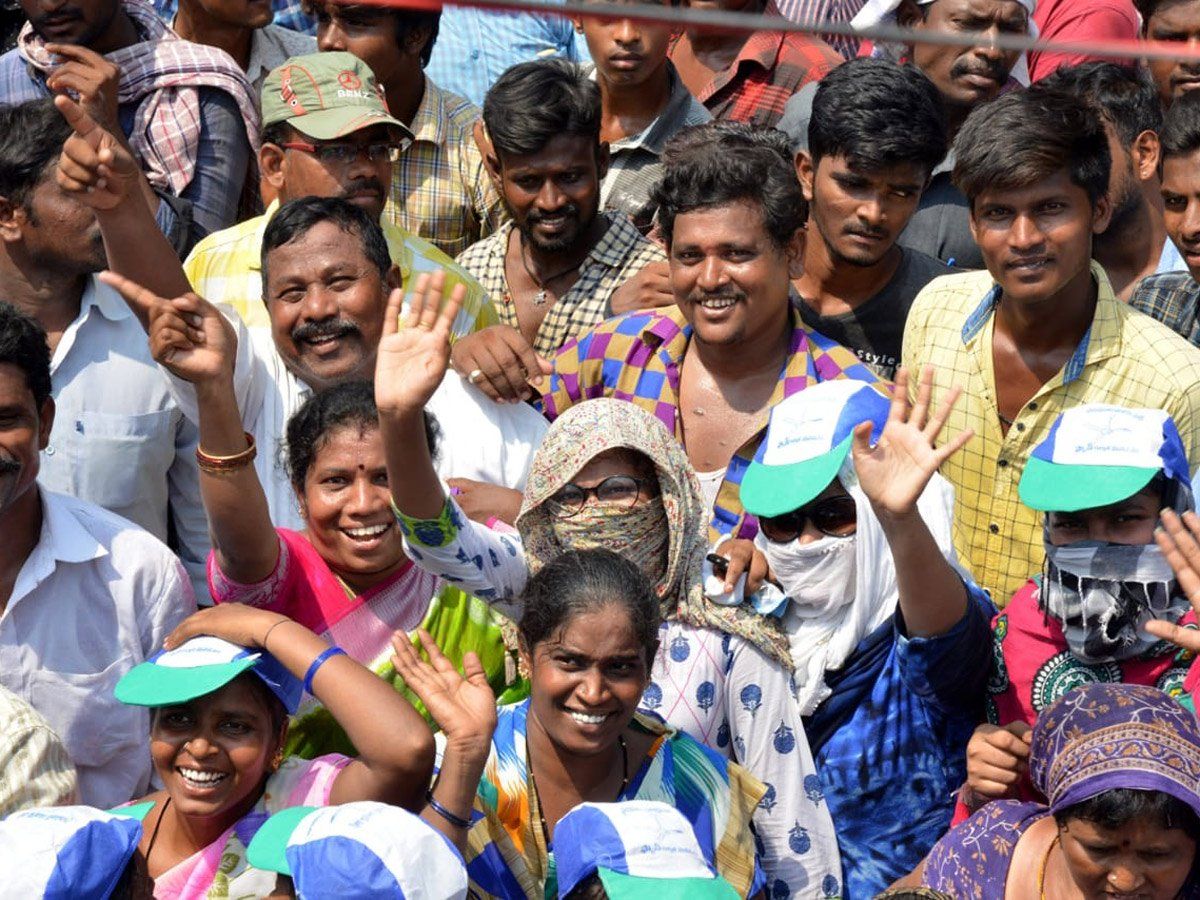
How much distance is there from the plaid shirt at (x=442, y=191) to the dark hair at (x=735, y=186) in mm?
1423

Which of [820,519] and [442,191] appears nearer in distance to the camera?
[820,519]

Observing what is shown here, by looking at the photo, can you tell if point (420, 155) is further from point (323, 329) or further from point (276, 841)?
point (276, 841)

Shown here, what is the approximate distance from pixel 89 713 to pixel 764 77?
3.59 meters

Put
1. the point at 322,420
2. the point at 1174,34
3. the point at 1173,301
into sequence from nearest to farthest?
1. the point at 322,420
2. the point at 1173,301
3. the point at 1174,34

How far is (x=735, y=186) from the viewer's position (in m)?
4.96

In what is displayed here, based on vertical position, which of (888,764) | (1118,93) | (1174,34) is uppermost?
(1174,34)

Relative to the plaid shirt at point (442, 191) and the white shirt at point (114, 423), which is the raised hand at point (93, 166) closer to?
the white shirt at point (114, 423)

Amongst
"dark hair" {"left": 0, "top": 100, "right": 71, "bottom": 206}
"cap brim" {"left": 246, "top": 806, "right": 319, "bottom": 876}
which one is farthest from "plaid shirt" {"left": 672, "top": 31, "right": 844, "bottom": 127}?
"cap brim" {"left": 246, "top": 806, "right": 319, "bottom": 876}

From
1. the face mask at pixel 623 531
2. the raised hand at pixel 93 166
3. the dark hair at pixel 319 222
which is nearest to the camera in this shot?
the face mask at pixel 623 531

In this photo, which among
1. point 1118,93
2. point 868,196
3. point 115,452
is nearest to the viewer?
point 115,452

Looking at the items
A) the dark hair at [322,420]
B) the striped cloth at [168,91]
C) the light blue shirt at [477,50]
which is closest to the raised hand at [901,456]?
the dark hair at [322,420]

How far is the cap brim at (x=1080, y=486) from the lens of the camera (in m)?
3.89

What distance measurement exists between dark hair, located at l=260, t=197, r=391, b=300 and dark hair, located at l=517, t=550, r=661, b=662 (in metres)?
1.28

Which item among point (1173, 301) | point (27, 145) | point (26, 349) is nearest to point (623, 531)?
point (26, 349)
